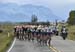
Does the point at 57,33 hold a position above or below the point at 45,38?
below

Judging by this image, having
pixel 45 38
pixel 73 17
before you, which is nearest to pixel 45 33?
pixel 45 38

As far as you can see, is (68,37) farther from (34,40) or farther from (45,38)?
(45,38)

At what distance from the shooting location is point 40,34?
118 ft

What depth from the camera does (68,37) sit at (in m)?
53.9

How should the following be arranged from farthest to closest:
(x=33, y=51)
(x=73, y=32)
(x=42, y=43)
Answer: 1. (x=73, y=32)
2. (x=42, y=43)
3. (x=33, y=51)

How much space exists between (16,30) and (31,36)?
3.22 metres

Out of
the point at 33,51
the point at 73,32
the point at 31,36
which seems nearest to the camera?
the point at 33,51

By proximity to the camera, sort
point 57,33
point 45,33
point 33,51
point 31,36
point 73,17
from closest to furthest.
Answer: point 33,51, point 45,33, point 31,36, point 57,33, point 73,17

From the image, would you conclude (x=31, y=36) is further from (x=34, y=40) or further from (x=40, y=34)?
(x=40, y=34)

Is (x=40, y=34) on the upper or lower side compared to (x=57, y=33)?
upper

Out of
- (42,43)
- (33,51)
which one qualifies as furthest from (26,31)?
(33,51)

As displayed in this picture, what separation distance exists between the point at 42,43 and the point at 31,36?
23.7 ft

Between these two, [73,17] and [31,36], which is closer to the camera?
[31,36]

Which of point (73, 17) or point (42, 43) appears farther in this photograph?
point (73, 17)
